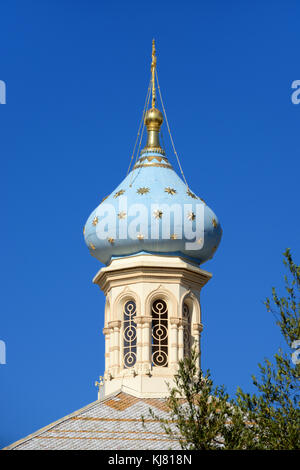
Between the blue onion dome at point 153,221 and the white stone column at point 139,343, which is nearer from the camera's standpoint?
the white stone column at point 139,343

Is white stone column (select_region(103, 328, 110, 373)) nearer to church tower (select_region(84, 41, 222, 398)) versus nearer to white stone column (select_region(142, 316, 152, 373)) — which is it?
church tower (select_region(84, 41, 222, 398))

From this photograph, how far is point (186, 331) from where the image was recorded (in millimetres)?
33844

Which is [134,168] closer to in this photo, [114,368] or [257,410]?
[114,368]

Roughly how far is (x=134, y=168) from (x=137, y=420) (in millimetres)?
8611

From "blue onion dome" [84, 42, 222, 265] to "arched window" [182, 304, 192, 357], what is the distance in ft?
5.21

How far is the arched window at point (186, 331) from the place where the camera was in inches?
1321

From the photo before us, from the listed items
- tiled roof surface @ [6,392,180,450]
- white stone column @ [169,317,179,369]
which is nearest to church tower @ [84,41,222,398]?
white stone column @ [169,317,179,369]

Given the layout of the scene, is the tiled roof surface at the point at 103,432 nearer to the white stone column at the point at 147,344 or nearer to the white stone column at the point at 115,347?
the white stone column at the point at 147,344

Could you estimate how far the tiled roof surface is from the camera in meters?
28.7

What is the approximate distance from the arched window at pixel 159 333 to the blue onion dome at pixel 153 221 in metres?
1.62

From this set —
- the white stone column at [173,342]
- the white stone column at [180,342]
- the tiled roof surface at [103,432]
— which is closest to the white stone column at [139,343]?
the white stone column at [173,342]

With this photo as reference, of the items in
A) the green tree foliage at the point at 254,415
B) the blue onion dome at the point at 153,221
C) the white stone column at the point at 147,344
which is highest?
the blue onion dome at the point at 153,221

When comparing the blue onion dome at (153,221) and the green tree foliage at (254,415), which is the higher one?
the blue onion dome at (153,221)

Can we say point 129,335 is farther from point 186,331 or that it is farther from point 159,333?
point 186,331
